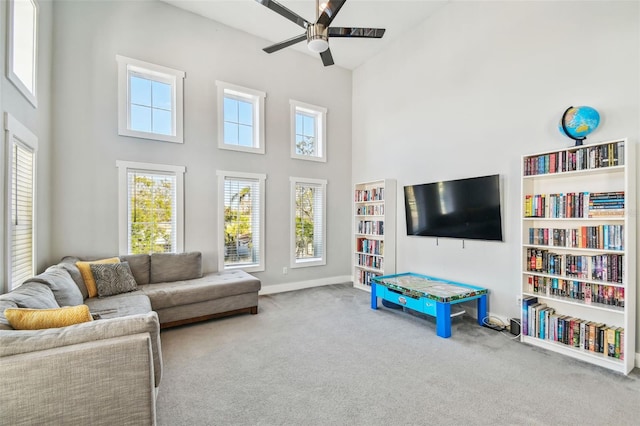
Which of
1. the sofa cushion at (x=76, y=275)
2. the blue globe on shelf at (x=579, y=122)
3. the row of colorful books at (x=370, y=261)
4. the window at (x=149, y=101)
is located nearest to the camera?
the blue globe on shelf at (x=579, y=122)

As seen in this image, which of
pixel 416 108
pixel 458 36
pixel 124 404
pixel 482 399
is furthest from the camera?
pixel 416 108

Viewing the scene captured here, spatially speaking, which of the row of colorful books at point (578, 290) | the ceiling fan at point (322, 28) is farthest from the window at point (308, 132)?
the row of colorful books at point (578, 290)

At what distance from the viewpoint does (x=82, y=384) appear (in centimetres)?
146

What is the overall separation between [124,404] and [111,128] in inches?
150

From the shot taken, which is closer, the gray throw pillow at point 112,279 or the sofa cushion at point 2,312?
the sofa cushion at point 2,312

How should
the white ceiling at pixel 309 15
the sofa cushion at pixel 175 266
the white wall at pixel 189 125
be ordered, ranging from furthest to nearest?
the white ceiling at pixel 309 15
the sofa cushion at pixel 175 266
the white wall at pixel 189 125

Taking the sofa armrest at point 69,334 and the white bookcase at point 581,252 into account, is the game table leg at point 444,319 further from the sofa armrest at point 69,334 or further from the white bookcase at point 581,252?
the sofa armrest at point 69,334

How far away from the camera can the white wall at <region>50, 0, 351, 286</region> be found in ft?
12.8

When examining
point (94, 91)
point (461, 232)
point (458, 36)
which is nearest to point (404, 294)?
point (461, 232)

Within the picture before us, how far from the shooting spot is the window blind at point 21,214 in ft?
8.84

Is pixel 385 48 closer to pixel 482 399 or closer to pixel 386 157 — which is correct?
pixel 386 157

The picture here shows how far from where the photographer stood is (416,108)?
194 inches

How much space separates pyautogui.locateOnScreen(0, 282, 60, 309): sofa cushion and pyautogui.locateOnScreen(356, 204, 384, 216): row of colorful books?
14.6 feet

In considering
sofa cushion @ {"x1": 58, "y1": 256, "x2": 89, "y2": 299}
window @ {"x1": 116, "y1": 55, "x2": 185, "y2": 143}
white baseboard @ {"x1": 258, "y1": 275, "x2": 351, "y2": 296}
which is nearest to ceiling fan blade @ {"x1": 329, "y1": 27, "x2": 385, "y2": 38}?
window @ {"x1": 116, "y1": 55, "x2": 185, "y2": 143}
